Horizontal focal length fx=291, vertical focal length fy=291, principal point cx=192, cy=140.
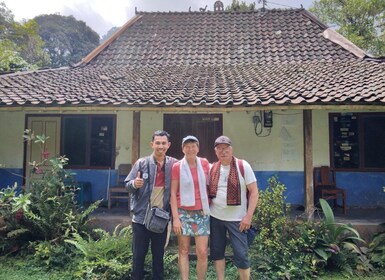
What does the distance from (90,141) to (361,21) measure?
15.3m

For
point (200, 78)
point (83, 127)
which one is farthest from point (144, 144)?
point (200, 78)

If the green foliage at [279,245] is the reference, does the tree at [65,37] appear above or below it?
above

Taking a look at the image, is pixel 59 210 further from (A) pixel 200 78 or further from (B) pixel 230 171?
(A) pixel 200 78

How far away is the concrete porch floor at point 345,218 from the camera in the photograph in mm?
5234

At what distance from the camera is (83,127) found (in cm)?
757

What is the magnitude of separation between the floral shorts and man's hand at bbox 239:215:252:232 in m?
0.38

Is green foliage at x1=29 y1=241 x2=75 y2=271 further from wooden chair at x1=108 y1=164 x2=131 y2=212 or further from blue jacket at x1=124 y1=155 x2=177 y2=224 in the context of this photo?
blue jacket at x1=124 y1=155 x2=177 y2=224

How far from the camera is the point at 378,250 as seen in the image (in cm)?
475

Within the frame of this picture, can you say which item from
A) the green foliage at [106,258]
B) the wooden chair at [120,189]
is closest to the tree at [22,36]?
the wooden chair at [120,189]

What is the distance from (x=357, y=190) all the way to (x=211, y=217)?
5216 mm

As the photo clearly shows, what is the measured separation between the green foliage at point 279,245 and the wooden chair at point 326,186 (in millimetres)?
1973

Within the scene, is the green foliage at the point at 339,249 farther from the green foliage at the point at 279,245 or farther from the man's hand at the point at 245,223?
the man's hand at the point at 245,223

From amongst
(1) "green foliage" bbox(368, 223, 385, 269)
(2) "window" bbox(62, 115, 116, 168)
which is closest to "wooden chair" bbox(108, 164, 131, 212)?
(2) "window" bbox(62, 115, 116, 168)

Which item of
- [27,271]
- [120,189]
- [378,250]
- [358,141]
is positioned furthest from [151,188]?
[358,141]
